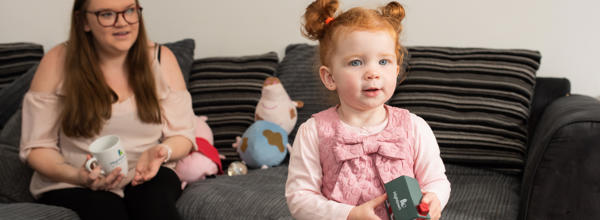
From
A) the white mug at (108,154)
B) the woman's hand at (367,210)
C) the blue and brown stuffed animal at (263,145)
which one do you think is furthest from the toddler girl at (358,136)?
the blue and brown stuffed animal at (263,145)

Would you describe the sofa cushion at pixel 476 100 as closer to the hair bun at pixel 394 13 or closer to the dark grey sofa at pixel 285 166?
the dark grey sofa at pixel 285 166

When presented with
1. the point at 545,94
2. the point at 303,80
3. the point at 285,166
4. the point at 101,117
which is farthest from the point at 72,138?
the point at 545,94

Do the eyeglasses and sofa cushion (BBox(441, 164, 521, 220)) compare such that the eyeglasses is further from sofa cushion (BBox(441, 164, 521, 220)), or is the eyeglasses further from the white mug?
sofa cushion (BBox(441, 164, 521, 220))

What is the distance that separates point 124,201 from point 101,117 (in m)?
0.29

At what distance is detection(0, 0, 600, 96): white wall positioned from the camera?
7.22ft

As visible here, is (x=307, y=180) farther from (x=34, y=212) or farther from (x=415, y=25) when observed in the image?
(x=415, y=25)

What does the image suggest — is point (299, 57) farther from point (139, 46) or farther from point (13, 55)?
point (13, 55)

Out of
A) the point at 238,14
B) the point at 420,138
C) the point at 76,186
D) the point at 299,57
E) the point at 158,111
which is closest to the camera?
the point at 420,138

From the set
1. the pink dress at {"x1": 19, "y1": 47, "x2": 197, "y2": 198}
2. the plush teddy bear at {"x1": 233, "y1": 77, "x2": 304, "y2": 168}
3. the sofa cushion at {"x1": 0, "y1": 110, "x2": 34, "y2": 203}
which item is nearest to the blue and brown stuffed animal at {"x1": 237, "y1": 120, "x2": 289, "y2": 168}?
the plush teddy bear at {"x1": 233, "y1": 77, "x2": 304, "y2": 168}

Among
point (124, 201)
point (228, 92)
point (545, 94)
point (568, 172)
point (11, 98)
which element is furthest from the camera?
point (228, 92)

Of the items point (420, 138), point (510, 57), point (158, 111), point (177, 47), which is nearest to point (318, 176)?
point (420, 138)

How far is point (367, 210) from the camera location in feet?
3.21

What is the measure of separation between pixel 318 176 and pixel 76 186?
37.6 inches

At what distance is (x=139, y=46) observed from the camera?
183 cm
